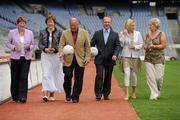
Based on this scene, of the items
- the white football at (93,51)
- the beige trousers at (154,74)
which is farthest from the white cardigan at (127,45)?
the white football at (93,51)

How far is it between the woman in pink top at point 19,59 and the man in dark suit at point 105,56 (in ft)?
5.72

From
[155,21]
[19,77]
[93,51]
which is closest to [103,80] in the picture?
[93,51]

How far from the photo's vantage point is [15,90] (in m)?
13.6

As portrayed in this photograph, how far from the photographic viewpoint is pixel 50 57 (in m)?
13.7

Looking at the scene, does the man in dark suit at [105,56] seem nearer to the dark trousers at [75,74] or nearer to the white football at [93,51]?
the white football at [93,51]

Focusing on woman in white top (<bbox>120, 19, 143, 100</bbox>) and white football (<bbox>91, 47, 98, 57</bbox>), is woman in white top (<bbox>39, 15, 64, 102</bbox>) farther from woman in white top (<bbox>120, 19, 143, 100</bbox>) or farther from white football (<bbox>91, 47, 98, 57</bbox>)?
woman in white top (<bbox>120, 19, 143, 100</bbox>)

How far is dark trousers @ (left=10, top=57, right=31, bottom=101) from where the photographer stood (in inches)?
534

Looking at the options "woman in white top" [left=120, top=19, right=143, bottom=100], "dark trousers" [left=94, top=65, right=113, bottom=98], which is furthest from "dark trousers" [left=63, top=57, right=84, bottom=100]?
"woman in white top" [left=120, top=19, right=143, bottom=100]

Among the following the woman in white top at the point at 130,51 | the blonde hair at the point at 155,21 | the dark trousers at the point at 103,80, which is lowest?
the dark trousers at the point at 103,80

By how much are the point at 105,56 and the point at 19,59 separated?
216 cm

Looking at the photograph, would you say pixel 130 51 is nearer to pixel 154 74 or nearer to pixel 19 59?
pixel 154 74

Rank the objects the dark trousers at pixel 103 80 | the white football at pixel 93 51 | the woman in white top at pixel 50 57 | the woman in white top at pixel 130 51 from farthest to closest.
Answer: the woman in white top at pixel 130 51 → the dark trousers at pixel 103 80 → the white football at pixel 93 51 → the woman in white top at pixel 50 57

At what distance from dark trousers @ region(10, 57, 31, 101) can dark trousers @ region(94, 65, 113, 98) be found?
178 cm

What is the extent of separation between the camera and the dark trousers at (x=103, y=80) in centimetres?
1408
